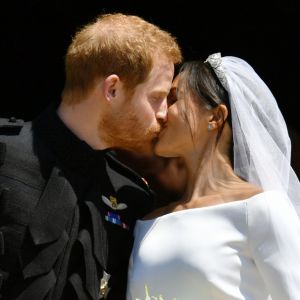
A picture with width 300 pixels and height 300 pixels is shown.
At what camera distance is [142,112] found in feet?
7.06

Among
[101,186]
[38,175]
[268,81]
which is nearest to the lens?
[38,175]

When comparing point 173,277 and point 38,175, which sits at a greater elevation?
point 38,175

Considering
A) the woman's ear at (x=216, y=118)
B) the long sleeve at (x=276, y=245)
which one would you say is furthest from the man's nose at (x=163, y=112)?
the long sleeve at (x=276, y=245)

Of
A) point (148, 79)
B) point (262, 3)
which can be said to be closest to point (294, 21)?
point (262, 3)

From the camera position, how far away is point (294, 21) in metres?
3.39

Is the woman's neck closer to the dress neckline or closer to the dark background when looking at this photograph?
the dress neckline

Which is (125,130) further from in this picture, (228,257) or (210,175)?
(228,257)

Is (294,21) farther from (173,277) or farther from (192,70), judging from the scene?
(173,277)

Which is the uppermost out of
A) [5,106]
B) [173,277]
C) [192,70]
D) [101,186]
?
[192,70]

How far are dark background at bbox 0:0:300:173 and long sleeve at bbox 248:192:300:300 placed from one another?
1.41 meters

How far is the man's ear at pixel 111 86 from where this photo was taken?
208cm

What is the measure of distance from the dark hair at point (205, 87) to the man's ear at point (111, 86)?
26 cm

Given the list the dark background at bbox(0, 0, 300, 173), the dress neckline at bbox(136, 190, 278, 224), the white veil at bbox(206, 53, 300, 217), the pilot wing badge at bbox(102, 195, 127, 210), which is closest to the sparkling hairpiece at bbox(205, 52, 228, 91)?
the white veil at bbox(206, 53, 300, 217)

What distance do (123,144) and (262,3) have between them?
137 centimetres
